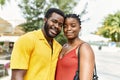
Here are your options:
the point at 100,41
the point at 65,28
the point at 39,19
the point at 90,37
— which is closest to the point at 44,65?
the point at 65,28

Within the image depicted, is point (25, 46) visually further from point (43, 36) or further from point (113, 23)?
point (113, 23)

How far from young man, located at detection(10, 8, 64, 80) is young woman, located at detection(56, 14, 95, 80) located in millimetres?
64

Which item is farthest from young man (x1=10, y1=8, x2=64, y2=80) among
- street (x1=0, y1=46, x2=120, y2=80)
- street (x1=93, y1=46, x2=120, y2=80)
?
street (x1=93, y1=46, x2=120, y2=80)

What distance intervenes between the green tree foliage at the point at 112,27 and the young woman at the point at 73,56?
239ft

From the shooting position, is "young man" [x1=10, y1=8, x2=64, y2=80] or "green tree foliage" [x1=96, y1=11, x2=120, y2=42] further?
"green tree foliage" [x1=96, y1=11, x2=120, y2=42]

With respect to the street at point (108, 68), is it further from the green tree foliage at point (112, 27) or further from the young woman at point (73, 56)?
the green tree foliage at point (112, 27)

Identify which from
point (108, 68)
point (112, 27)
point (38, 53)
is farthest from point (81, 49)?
point (112, 27)

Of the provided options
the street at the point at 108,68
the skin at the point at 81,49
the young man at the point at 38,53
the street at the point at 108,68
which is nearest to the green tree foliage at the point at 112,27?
the street at the point at 108,68

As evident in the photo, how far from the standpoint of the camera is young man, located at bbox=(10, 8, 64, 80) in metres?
3.18

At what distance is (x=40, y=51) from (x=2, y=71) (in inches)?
462

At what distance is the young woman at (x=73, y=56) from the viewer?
3.23 meters

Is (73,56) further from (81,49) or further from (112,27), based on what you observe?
(112,27)

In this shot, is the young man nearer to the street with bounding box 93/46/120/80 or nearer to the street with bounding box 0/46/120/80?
the street with bounding box 0/46/120/80

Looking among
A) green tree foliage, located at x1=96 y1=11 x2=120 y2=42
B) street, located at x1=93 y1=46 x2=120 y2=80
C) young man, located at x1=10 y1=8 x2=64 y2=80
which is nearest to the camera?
young man, located at x1=10 y1=8 x2=64 y2=80
